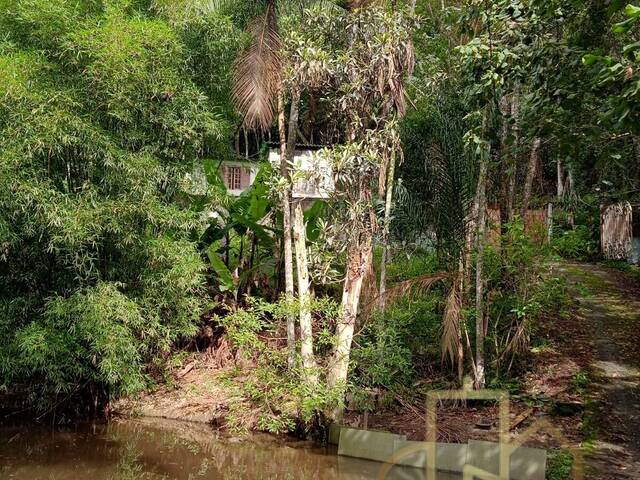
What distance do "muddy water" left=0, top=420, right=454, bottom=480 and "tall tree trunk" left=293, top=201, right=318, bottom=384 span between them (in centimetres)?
108

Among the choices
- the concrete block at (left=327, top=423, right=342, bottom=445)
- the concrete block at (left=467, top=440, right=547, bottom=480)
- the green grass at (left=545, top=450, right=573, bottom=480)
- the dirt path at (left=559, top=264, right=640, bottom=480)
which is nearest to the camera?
the concrete block at (left=467, top=440, right=547, bottom=480)

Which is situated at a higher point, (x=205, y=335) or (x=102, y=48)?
(x=102, y=48)

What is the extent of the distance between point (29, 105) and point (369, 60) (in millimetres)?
4492

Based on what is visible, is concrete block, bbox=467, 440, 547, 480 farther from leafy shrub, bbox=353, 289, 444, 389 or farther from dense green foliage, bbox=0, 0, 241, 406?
dense green foliage, bbox=0, 0, 241, 406

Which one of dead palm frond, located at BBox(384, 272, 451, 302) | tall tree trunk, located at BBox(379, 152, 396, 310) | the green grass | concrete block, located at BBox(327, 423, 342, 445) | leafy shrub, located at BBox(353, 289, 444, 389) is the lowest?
concrete block, located at BBox(327, 423, 342, 445)

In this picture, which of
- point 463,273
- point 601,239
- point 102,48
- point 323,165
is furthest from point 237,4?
point 601,239

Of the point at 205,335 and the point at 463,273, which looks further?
the point at 205,335

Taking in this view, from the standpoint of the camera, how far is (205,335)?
11008 mm

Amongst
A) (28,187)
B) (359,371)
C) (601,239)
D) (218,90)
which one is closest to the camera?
(28,187)

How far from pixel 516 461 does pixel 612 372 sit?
11.6 ft

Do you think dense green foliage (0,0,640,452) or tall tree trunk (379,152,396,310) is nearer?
dense green foliage (0,0,640,452)

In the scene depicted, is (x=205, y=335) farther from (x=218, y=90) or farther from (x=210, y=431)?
(x=218, y=90)

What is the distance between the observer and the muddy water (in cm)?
731

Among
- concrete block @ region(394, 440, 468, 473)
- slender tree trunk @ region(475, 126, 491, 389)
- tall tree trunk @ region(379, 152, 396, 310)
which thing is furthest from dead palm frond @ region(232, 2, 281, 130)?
concrete block @ region(394, 440, 468, 473)
